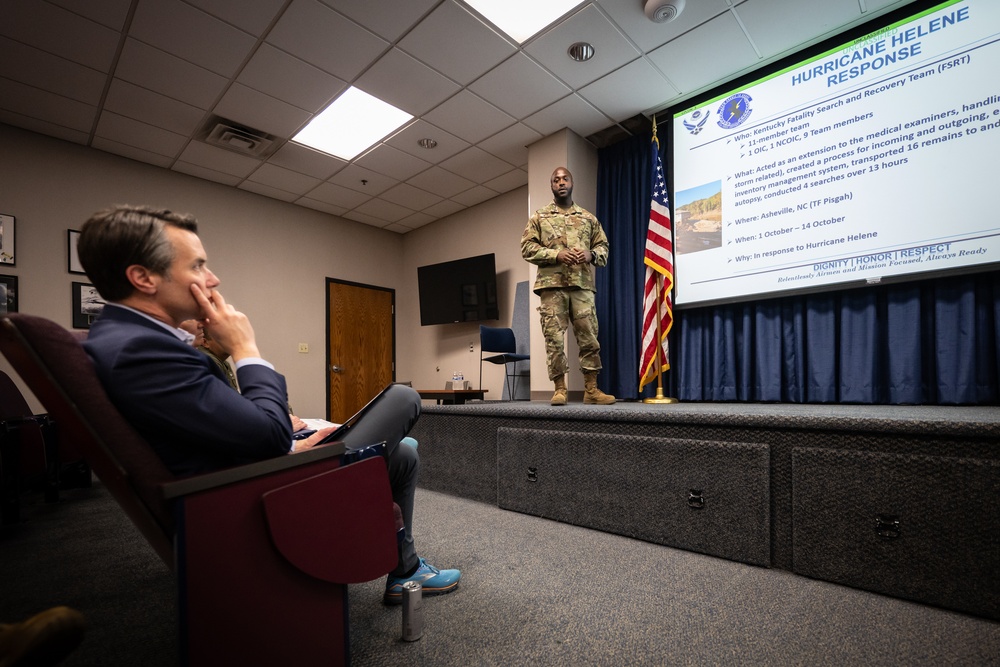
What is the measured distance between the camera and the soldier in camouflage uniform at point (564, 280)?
112 inches

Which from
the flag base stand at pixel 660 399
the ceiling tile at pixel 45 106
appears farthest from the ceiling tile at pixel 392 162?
the flag base stand at pixel 660 399

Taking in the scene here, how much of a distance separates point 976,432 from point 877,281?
4.89 ft

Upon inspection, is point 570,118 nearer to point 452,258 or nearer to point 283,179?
point 452,258

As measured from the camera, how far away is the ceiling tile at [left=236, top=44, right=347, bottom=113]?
282 centimetres

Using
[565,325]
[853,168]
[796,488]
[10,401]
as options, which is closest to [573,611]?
[796,488]

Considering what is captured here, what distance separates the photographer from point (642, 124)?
12.0 feet

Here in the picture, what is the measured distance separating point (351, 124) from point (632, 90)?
2.12 metres

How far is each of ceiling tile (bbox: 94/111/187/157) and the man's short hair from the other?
3.48 meters

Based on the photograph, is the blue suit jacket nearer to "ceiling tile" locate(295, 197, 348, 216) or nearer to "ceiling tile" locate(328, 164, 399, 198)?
"ceiling tile" locate(328, 164, 399, 198)

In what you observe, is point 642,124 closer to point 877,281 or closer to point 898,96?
point 898,96

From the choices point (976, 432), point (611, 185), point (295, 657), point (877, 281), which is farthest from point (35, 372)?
point (611, 185)

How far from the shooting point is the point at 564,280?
2865mm

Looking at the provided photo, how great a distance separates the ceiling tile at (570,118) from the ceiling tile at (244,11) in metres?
1.78

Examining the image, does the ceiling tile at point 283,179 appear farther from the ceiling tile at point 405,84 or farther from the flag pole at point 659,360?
the flag pole at point 659,360
